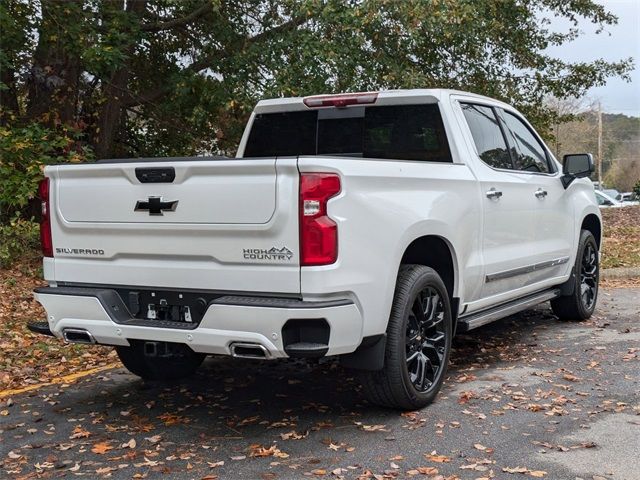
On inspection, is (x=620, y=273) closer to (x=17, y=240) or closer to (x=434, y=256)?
(x=434, y=256)

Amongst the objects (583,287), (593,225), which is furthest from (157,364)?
(593,225)

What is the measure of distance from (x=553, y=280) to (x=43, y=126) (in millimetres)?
8001

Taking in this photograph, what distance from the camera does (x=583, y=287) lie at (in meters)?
8.04

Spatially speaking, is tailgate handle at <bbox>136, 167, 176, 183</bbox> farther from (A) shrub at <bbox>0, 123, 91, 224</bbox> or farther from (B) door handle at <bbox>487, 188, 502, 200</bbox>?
(A) shrub at <bbox>0, 123, 91, 224</bbox>

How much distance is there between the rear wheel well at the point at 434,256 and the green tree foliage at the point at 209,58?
239 inches

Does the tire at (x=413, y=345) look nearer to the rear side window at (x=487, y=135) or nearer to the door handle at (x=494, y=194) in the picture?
the door handle at (x=494, y=194)

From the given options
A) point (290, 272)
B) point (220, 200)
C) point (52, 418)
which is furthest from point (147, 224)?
point (52, 418)

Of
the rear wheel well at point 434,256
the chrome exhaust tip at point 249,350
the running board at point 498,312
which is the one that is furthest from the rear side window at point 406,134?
the chrome exhaust tip at point 249,350

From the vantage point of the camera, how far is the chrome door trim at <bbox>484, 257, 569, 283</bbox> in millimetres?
5943

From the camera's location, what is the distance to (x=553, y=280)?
7.26m

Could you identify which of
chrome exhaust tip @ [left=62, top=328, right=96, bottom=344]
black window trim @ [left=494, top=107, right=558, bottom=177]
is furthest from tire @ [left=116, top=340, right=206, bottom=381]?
black window trim @ [left=494, top=107, right=558, bottom=177]

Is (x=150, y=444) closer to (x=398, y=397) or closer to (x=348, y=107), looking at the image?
(x=398, y=397)

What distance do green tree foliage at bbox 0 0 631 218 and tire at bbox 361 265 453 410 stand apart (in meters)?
6.48

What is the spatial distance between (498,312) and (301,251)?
8.36ft
